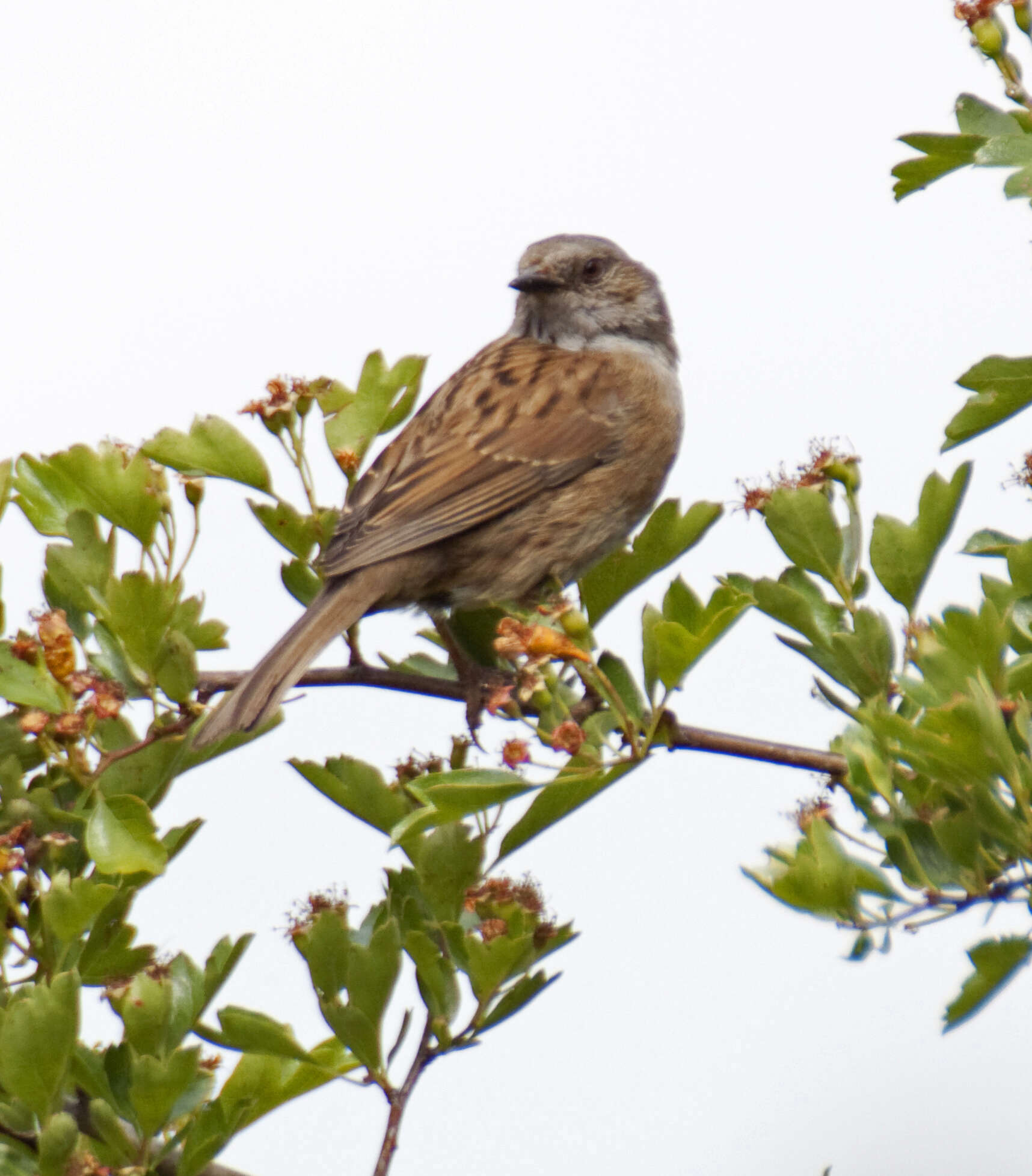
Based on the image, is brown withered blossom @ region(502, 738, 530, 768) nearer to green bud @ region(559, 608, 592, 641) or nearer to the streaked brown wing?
green bud @ region(559, 608, 592, 641)

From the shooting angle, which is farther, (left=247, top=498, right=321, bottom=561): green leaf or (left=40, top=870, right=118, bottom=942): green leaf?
(left=247, top=498, right=321, bottom=561): green leaf

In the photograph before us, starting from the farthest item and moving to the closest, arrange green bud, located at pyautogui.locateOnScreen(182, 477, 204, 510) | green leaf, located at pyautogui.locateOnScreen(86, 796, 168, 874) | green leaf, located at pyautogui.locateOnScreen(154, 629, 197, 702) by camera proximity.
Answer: green bud, located at pyautogui.locateOnScreen(182, 477, 204, 510) < green leaf, located at pyautogui.locateOnScreen(154, 629, 197, 702) < green leaf, located at pyautogui.locateOnScreen(86, 796, 168, 874)

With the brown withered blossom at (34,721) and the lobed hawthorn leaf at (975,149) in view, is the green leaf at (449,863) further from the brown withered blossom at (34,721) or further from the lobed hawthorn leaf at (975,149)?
the lobed hawthorn leaf at (975,149)

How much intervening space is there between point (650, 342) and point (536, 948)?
354 cm

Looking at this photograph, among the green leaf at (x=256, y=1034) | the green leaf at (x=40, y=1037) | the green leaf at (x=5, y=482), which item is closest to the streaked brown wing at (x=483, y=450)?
the green leaf at (x=5, y=482)

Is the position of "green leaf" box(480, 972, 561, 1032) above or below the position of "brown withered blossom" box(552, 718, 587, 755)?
below

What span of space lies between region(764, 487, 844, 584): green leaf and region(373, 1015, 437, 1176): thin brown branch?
0.92m

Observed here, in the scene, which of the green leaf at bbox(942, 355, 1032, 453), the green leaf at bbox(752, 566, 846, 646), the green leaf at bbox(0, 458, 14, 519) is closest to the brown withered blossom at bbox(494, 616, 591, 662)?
the green leaf at bbox(752, 566, 846, 646)

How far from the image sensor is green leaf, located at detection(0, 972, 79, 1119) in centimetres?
203

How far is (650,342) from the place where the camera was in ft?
18.1

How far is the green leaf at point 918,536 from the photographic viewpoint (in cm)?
230

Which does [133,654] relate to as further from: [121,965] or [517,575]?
[517,575]

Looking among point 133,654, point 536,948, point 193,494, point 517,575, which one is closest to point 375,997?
point 536,948

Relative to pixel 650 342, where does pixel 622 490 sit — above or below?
below
